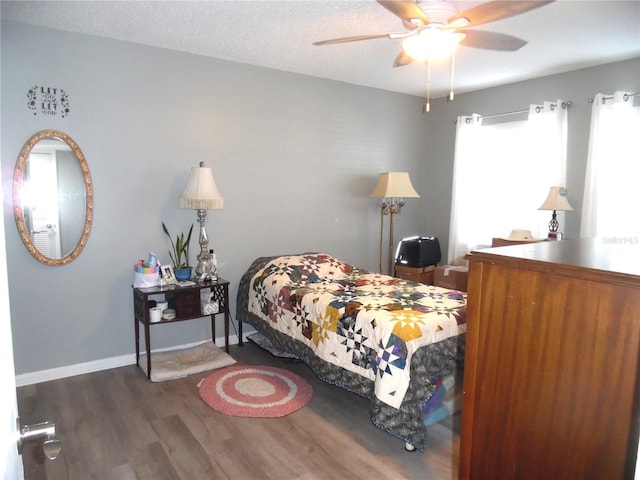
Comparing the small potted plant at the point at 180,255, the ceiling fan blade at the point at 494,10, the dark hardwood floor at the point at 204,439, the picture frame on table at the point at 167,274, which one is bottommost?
the dark hardwood floor at the point at 204,439

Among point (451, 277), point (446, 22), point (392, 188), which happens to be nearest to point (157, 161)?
point (392, 188)

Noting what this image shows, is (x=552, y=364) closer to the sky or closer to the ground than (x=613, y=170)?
closer to the ground

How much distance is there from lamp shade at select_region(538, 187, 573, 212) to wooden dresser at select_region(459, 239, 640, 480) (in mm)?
2728

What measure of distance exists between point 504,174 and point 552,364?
3.75m

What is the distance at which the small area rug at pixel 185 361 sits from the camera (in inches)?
119

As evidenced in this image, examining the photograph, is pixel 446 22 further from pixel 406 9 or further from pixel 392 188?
pixel 392 188

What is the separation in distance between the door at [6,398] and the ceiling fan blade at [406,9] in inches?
67.6

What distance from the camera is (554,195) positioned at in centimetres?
364

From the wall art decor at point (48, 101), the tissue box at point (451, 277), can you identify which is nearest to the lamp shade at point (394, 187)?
the tissue box at point (451, 277)

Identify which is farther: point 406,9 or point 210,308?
point 210,308

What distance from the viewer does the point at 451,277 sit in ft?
14.0

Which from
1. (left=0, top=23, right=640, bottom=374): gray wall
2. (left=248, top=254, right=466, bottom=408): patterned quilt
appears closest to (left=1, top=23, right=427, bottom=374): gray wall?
(left=0, top=23, right=640, bottom=374): gray wall

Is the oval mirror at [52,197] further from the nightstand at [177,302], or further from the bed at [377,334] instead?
the bed at [377,334]

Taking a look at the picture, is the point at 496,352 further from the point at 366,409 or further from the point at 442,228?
the point at 442,228
